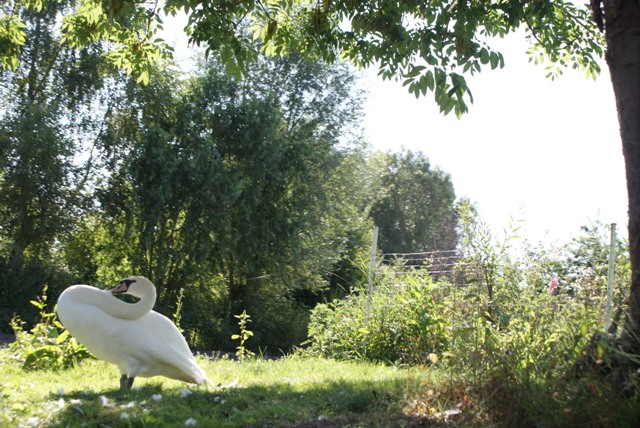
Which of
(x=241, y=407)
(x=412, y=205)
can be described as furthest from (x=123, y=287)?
(x=412, y=205)

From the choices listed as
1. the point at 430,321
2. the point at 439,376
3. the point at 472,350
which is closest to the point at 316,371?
→ the point at 430,321

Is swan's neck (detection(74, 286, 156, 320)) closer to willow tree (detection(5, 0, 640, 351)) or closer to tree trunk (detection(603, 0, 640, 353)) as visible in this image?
willow tree (detection(5, 0, 640, 351))

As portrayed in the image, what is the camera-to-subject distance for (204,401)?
17.4 feet

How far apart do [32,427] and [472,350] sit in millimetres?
3051

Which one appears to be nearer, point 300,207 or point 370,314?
point 370,314

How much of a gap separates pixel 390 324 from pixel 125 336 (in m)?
4.64

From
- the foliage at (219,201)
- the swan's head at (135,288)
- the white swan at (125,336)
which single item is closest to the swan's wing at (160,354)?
the white swan at (125,336)

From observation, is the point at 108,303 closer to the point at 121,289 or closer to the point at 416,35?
the point at 121,289

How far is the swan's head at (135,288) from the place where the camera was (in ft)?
21.1

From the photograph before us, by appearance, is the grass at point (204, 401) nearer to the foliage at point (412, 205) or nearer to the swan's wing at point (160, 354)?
the swan's wing at point (160, 354)

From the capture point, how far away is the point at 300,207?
72.9 feet

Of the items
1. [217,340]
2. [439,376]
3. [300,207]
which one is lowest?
[217,340]

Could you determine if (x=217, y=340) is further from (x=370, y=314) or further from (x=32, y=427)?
(x=32, y=427)

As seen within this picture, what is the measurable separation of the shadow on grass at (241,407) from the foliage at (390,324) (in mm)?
2992
